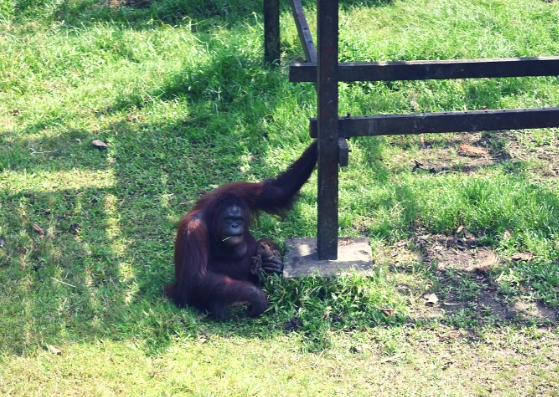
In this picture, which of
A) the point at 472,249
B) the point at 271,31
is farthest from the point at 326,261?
the point at 271,31

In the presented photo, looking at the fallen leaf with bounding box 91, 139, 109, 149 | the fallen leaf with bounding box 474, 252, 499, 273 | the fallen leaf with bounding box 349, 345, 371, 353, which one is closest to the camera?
the fallen leaf with bounding box 349, 345, 371, 353

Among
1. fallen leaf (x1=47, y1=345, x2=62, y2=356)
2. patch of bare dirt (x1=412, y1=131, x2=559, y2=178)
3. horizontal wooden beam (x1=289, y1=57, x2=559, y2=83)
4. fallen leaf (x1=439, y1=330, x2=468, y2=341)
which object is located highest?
horizontal wooden beam (x1=289, y1=57, x2=559, y2=83)

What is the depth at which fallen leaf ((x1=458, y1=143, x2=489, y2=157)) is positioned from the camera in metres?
6.21

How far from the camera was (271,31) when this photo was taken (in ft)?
23.4

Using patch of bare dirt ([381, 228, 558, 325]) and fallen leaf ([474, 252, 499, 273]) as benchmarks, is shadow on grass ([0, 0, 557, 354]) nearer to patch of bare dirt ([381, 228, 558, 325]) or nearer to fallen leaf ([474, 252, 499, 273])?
patch of bare dirt ([381, 228, 558, 325])

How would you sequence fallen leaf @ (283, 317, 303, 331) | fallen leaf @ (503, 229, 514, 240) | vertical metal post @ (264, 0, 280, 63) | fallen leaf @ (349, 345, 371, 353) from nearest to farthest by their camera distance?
1. fallen leaf @ (349, 345, 371, 353)
2. fallen leaf @ (283, 317, 303, 331)
3. fallen leaf @ (503, 229, 514, 240)
4. vertical metal post @ (264, 0, 280, 63)

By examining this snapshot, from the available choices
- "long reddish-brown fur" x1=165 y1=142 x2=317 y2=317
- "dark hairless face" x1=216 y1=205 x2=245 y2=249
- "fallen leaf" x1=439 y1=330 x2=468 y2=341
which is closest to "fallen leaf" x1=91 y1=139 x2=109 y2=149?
"long reddish-brown fur" x1=165 y1=142 x2=317 y2=317

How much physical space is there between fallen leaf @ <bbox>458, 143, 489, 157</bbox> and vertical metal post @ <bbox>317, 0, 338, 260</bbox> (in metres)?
2.08

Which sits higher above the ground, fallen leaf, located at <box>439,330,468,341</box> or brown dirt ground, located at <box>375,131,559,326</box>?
brown dirt ground, located at <box>375,131,559,326</box>

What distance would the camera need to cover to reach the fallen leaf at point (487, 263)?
4.78 metres

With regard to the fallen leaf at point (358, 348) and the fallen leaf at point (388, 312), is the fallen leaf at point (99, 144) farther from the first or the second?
the fallen leaf at point (358, 348)

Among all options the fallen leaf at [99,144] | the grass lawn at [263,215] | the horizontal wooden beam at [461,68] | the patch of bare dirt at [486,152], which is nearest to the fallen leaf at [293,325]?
the grass lawn at [263,215]

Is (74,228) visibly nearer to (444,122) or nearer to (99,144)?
(99,144)

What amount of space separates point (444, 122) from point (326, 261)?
1182mm
